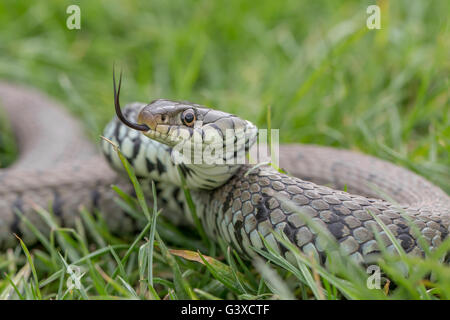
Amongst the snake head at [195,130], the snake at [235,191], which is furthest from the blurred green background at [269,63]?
the snake head at [195,130]

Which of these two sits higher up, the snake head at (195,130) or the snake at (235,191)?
the snake head at (195,130)

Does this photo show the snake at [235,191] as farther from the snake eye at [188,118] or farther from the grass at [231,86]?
the grass at [231,86]

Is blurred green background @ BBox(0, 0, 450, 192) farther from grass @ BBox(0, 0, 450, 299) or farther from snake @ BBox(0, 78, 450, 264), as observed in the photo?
snake @ BBox(0, 78, 450, 264)

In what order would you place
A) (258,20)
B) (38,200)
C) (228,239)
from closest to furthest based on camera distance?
1. (228,239)
2. (38,200)
3. (258,20)

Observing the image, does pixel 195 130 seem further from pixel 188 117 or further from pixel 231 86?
pixel 231 86

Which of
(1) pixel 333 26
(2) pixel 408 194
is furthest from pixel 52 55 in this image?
(2) pixel 408 194
